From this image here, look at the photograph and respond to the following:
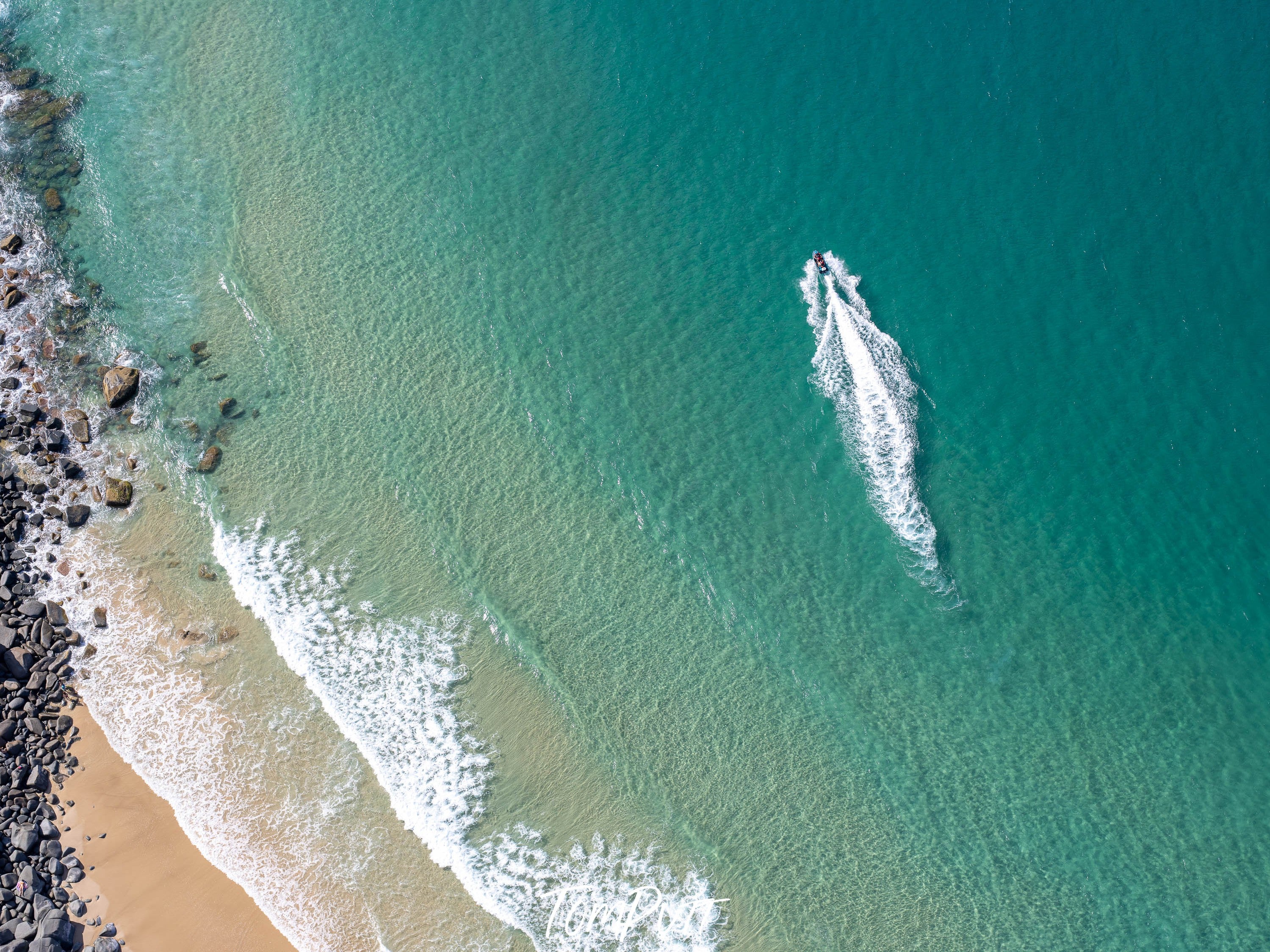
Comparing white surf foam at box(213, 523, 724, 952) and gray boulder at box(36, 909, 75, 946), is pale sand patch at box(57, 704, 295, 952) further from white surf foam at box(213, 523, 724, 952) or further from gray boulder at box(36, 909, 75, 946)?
white surf foam at box(213, 523, 724, 952)

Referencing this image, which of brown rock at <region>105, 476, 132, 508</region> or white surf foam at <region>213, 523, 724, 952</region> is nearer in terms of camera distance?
white surf foam at <region>213, 523, 724, 952</region>

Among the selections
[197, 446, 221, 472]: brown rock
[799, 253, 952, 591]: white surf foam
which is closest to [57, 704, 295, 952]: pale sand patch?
[197, 446, 221, 472]: brown rock

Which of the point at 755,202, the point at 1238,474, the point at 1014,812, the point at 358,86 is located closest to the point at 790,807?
the point at 1014,812

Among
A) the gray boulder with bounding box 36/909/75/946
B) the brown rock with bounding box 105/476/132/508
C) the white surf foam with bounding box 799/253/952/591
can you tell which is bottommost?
the gray boulder with bounding box 36/909/75/946

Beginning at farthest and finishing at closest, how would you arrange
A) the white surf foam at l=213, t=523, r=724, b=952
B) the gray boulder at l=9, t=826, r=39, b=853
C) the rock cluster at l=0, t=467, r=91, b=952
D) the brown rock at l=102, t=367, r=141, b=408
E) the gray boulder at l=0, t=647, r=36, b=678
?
the brown rock at l=102, t=367, r=141, b=408, the gray boulder at l=0, t=647, r=36, b=678, the white surf foam at l=213, t=523, r=724, b=952, the gray boulder at l=9, t=826, r=39, b=853, the rock cluster at l=0, t=467, r=91, b=952

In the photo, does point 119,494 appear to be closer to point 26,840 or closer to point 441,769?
point 26,840

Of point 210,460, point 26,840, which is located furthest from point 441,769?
point 210,460

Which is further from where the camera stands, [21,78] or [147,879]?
[21,78]
